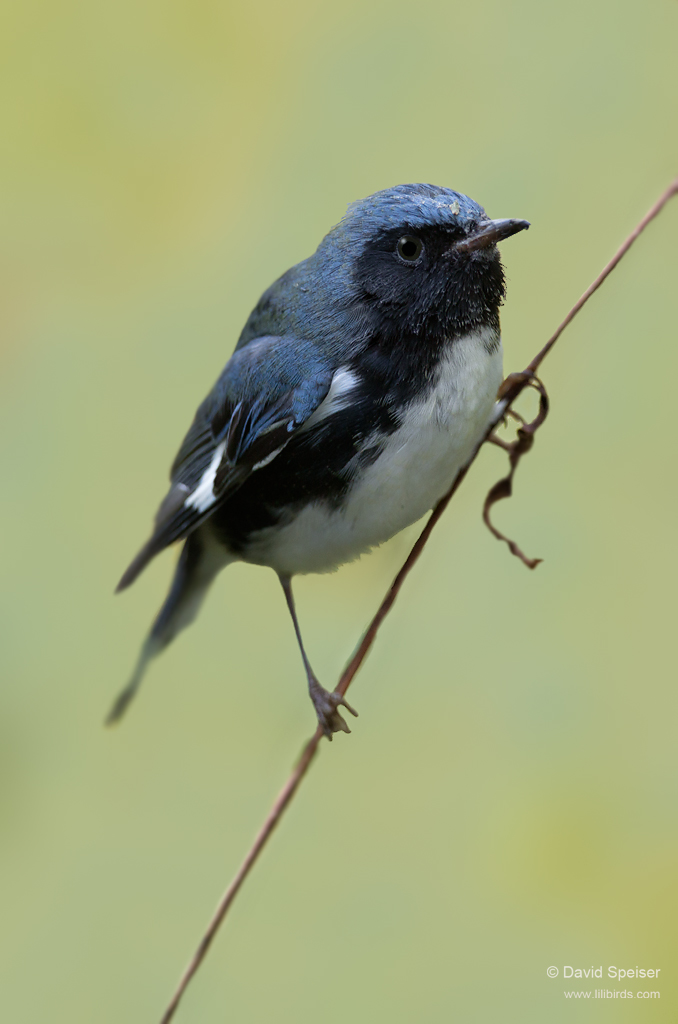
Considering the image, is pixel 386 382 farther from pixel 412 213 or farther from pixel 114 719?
pixel 114 719

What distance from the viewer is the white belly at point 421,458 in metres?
1.27

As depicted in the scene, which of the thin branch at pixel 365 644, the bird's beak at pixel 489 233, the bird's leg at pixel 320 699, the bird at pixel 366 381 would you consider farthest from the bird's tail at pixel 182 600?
the bird's beak at pixel 489 233

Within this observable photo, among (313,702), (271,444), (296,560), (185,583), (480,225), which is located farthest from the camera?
(185,583)

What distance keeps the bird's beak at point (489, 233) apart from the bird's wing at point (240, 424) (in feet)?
0.79

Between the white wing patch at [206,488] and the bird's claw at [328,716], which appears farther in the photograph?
the bird's claw at [328,716]

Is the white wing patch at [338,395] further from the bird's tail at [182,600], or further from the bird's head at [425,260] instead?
the bird's tail at [182,600]

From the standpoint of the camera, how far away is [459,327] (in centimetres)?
127

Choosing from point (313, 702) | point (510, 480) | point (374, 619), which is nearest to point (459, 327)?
point (510, 480)

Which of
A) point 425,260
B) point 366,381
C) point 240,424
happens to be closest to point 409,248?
point 425,260

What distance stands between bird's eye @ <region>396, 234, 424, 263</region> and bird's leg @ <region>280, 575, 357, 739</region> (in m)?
0.62

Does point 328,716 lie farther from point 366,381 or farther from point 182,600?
point 366,381

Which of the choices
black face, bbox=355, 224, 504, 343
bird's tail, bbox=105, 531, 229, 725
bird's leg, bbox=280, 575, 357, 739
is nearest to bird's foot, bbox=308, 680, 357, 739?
bird's leg, bbox=280, 575, 357, 739

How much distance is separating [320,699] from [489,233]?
82 cm

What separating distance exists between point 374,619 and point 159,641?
673 millimetres
